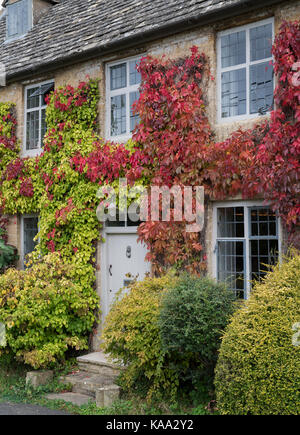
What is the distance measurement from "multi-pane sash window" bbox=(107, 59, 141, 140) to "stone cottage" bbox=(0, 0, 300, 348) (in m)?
0.02

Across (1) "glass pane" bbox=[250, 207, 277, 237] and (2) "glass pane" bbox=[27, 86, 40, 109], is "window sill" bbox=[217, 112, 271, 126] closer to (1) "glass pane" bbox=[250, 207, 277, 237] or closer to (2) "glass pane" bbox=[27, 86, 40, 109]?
(1) "glass pane" bbox=[250, 207, 277, 237]

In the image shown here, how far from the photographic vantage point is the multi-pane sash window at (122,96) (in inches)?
397

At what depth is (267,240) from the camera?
814 centimetres

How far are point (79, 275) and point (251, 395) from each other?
5.35m

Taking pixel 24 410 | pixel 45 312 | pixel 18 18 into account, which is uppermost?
pixel 18 18

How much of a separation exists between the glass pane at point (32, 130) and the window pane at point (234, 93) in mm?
4961

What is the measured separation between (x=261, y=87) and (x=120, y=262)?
4.27 meters

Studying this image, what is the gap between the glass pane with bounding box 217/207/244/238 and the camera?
849cm

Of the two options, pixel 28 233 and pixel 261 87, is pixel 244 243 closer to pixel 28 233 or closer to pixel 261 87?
pixel 261 87

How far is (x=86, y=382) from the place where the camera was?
27.5ft

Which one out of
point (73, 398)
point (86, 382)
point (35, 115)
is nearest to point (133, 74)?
point (35, 115)
